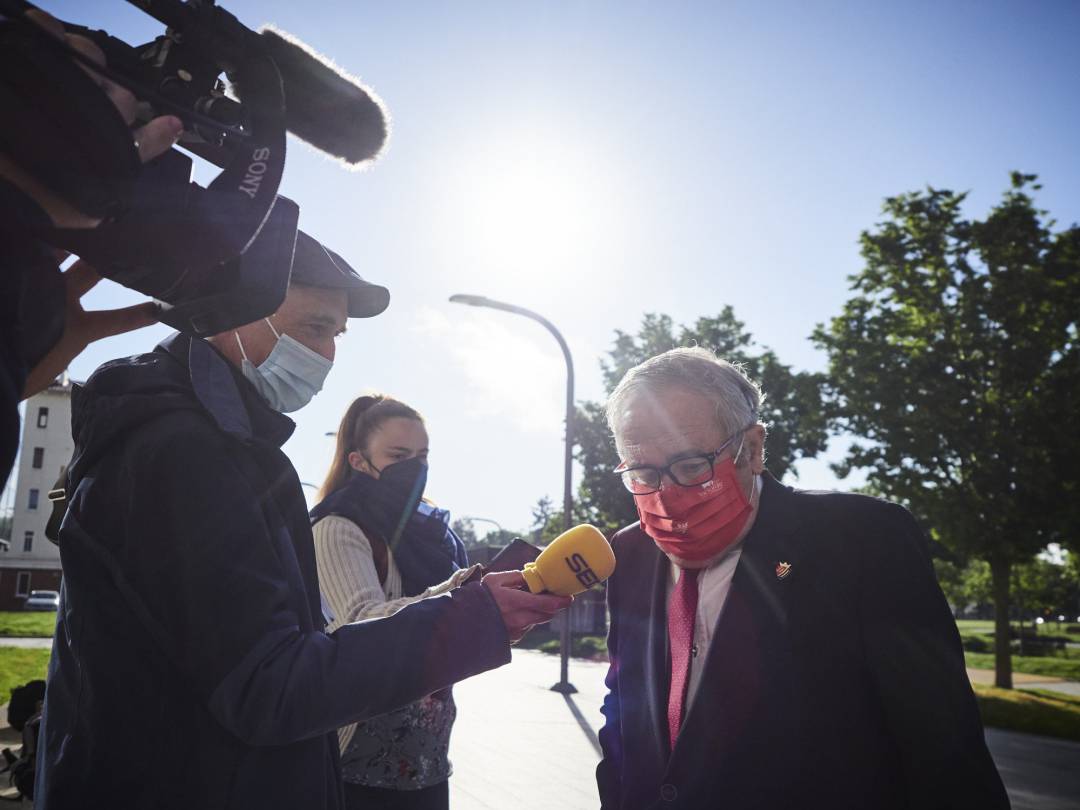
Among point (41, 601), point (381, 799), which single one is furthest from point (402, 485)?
point (41, 601)

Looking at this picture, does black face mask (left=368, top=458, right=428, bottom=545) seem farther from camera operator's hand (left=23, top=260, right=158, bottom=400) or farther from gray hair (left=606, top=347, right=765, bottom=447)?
camera operator's hand (left=23, top=260, right=158, bottom=400)

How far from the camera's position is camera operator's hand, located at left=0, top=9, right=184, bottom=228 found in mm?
880

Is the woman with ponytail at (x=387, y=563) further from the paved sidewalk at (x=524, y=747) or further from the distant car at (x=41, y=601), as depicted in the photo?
the distant car at (x=41, y=601)

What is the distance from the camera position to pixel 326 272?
2121mm

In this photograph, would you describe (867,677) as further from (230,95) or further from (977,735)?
(230,95)

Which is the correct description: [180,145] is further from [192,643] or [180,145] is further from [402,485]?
[402,485]

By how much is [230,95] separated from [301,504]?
2.76ft

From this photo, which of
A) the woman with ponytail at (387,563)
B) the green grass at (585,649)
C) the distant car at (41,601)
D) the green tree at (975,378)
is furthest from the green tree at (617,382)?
the distant car at (41,601)

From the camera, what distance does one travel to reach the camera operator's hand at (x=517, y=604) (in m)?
1.57

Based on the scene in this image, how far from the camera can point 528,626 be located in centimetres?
157

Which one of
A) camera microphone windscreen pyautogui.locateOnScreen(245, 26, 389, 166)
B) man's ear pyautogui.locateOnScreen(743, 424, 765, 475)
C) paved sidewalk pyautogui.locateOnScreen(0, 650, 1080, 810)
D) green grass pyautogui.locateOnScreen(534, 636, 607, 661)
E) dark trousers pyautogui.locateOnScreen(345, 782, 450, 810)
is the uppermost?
camera microphone windscreen pyautogui.locateOnScreen(245, 26, 389, 166)

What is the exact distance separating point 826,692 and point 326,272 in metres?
1.84

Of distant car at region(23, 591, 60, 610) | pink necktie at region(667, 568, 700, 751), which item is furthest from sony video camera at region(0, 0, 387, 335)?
distant car at region(23, 591, 60, 610)

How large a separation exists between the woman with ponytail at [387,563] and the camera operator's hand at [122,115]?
1603mm
